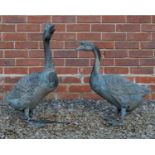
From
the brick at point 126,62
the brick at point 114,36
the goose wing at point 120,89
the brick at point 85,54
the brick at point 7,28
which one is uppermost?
the brick at point 7,28

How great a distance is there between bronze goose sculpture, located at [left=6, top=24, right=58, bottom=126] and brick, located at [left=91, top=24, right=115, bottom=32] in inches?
34.4

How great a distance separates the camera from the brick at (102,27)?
4566mm

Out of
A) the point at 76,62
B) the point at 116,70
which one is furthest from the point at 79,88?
the point at 116,70

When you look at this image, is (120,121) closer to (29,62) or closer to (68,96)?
(68,96)

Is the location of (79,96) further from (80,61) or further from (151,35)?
(151,35)

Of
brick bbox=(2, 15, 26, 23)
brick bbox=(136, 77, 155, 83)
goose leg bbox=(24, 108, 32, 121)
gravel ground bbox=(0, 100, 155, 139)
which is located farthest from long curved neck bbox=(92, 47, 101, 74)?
brick bbox=(2, 15, 26, 23)

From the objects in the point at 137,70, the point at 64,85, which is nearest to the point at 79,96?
the point at 64,85

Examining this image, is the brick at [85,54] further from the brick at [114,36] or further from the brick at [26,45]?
the brick at [26,45]

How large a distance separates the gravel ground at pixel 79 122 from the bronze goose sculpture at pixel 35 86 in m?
0.21

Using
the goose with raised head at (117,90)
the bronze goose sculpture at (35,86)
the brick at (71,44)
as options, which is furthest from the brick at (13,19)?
the goose with raised head at (117,90)

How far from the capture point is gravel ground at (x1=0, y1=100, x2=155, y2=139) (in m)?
3.75

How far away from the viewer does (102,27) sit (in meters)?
4.57

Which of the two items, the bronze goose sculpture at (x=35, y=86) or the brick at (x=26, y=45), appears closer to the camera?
the bronze goose sculpture at (x=35, y=86)

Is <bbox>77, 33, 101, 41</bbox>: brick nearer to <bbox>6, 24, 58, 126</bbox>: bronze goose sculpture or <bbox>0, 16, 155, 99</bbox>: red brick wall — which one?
<bbox>0, 16, 155, 99</bbox>: red brick wall
